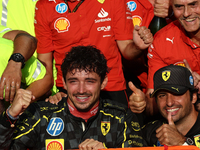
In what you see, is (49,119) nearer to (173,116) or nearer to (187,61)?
(173,116)

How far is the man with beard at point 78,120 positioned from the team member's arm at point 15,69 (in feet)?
0.85

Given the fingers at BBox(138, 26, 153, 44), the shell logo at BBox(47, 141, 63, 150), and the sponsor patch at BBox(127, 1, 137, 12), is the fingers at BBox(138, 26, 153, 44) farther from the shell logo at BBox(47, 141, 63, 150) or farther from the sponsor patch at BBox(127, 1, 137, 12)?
the shell logo at BBox(47, 141, 63, 150)

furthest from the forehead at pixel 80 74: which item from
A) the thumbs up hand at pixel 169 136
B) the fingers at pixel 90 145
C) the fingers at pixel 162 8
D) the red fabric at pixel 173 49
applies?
the fingers at pixel 162 8

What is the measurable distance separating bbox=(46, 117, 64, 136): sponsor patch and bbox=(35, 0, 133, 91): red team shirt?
41.3 inches

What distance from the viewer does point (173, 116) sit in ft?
10.7

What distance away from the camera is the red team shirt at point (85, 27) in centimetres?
400

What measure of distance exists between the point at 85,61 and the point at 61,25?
914mm

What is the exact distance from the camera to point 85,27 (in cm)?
400

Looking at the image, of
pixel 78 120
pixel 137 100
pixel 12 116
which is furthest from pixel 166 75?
pixel 12 116

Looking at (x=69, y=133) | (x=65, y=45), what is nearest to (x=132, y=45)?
(x=65, y=45)

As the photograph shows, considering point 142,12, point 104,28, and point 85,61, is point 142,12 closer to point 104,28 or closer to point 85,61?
point 104,28

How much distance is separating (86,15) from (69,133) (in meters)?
1.53

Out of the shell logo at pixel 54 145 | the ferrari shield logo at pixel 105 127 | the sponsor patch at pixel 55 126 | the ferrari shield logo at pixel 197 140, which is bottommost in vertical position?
the ferrari shield logo at pixel 197 140

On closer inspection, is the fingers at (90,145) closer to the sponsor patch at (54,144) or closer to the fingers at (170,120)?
the sponsor patch at (54,144)
